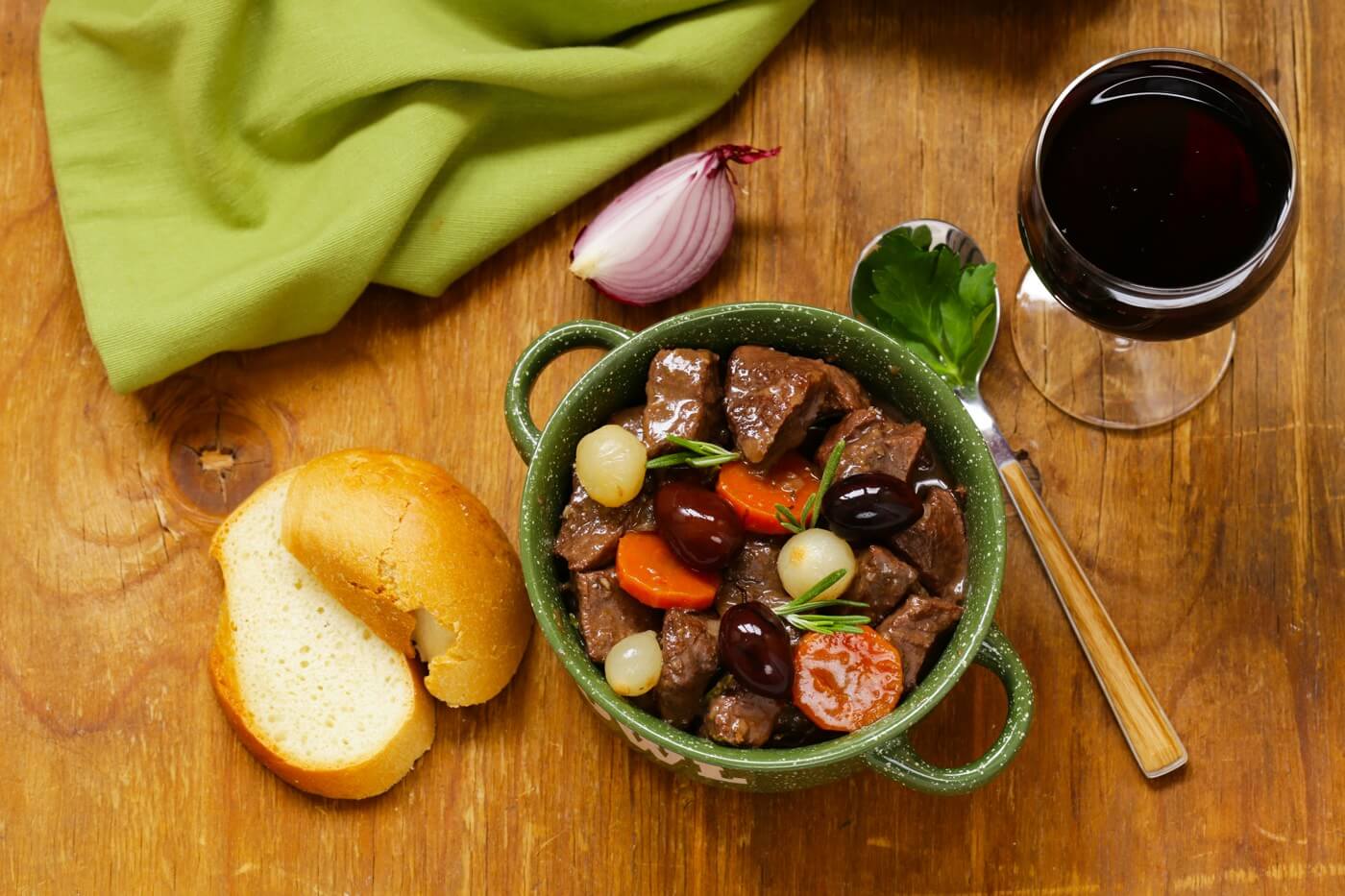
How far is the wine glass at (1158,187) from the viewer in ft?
5.62

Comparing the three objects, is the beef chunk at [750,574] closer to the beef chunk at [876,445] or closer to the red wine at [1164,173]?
the beef chunk at [876,445]

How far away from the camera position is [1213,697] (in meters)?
2.10

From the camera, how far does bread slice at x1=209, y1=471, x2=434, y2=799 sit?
2041 mm

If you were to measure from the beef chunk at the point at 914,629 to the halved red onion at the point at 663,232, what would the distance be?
2.43 ft

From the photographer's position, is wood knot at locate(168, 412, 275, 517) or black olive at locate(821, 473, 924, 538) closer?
black olive at locate(821, 473, 924, 538)

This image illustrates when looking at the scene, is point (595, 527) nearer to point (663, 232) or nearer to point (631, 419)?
point (631, 419)

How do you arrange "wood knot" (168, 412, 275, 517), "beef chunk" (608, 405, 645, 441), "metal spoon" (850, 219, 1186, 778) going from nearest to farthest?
"beef chunk" (608, 405, 645, 441) → "metal spoon" (850, 219, 1186, 778) → "wood knot" (168, 412, 275, 517)

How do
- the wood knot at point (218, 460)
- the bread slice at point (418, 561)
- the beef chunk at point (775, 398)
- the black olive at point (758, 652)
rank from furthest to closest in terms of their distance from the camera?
the wood knot at point (218, 460), the bread slice at point (418, 561), the beef chunk at point (775, 398), the black olive at point (758, 652)

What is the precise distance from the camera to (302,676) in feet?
6.87

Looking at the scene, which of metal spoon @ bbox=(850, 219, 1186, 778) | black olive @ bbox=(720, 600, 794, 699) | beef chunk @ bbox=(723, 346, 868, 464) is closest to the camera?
black olive @ bbox=(720, 600, 794, 699)

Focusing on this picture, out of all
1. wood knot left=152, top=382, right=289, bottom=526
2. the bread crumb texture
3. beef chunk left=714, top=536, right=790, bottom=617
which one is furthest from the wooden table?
beef chunk left=714, top=536, right=790, bottom=617

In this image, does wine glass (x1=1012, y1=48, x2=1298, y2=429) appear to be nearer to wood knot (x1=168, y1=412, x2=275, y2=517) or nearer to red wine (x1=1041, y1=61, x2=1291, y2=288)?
red wine (x1=1041, y1=61, x2=1291, y2=288)

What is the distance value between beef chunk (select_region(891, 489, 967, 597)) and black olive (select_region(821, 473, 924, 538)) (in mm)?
43

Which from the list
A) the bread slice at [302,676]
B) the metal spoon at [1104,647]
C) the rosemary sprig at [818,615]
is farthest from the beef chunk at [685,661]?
the metal spoon at [1104,647]
